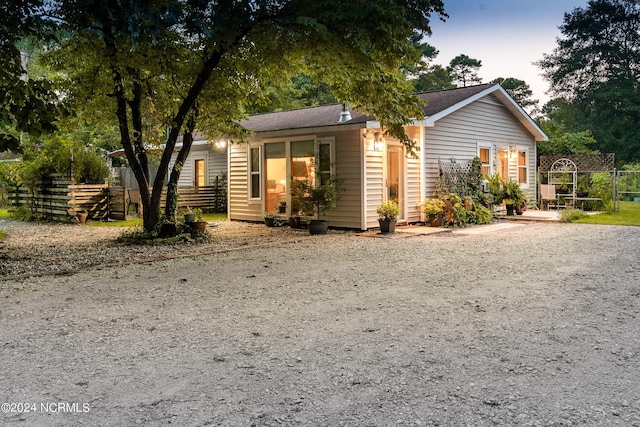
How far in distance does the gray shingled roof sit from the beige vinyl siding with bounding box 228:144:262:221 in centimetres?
88

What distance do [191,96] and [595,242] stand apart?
27.4ft

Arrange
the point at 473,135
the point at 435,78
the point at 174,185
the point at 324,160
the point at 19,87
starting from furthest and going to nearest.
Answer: the point at 435,78 < the point at 473,135 < the point at 324,160 < the point at 174,185 < the point at 19,87

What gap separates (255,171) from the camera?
48.4 ft

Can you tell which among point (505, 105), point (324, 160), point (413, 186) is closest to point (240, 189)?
point (324, 160)

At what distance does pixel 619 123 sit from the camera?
33094 millimetres

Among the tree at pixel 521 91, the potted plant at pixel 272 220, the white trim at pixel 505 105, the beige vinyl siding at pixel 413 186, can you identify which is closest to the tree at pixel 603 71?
the tree at pixel 521 91

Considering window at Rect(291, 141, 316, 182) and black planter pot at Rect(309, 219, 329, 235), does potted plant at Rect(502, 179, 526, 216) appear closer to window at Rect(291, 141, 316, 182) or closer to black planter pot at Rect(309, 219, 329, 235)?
window at Rect(291, 141, 316, 182)

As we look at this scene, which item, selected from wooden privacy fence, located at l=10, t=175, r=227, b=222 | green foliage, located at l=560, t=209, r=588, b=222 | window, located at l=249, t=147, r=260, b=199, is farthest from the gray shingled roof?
wooden privacy fence, located at l=10, t=175, r=227, b=222

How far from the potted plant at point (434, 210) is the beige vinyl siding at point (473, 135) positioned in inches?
18.3

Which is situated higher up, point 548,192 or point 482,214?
point 548,192

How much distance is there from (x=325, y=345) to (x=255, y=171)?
11.1 meters

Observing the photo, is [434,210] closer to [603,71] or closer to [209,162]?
[209,162]

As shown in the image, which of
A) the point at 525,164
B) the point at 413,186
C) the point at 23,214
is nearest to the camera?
the point at 413,186

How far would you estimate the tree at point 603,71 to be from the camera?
32.8 m
